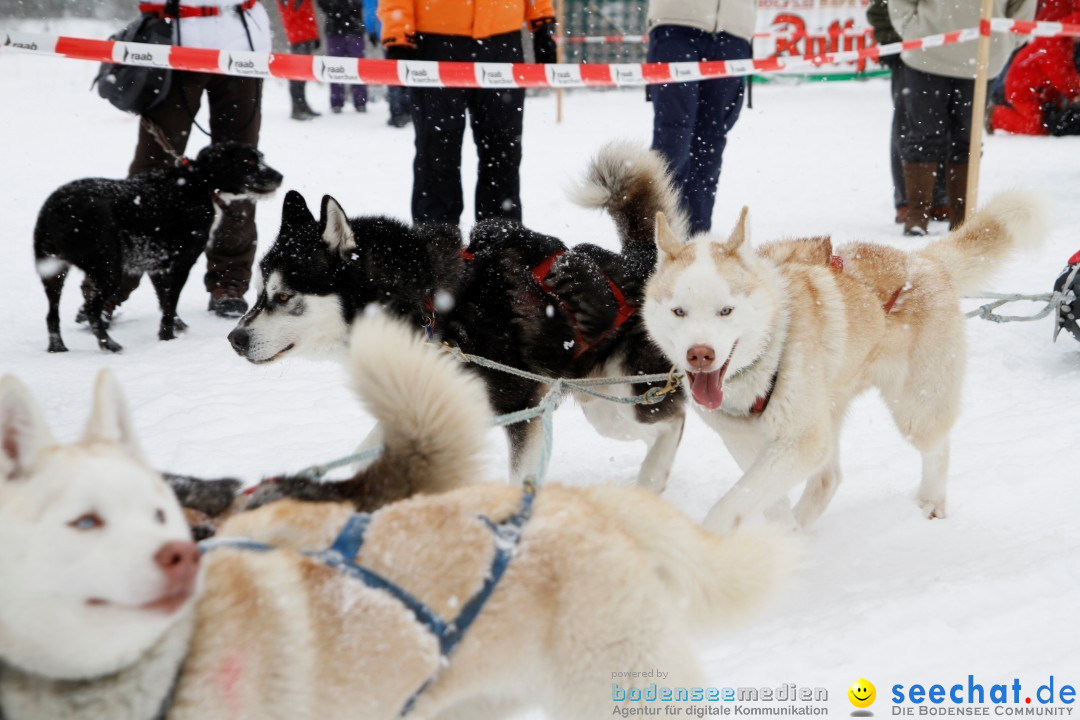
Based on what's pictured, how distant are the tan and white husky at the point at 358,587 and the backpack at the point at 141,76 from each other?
4.15 m

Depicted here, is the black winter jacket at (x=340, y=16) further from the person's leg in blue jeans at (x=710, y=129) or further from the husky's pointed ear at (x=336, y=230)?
the husky's pointed ear at (x=336, y=230)

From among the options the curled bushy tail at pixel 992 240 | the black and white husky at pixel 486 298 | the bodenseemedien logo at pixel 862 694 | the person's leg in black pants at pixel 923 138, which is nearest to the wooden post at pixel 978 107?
the person's leg in black pants at pixel 923 138

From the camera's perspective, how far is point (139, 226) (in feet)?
16.1

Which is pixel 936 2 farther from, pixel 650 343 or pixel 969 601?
pixel 969 601

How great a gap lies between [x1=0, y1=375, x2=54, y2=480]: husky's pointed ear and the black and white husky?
1984 millimetres

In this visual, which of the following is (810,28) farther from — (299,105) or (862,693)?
(862,693)

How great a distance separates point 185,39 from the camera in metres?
5.28

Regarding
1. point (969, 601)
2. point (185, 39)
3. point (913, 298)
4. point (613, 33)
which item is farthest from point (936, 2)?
point (613, 33)

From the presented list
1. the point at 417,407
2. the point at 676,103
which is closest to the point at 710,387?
the point at 417,407

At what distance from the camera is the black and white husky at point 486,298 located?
313 cm

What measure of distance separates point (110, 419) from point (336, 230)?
1.96 m

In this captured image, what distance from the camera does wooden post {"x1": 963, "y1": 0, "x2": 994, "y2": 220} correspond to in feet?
20.7

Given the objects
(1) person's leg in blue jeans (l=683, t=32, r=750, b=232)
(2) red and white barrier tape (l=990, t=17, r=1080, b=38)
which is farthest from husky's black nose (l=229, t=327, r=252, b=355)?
(2) red and white barrier tape (l=990, t=17, r=1080, b=38)

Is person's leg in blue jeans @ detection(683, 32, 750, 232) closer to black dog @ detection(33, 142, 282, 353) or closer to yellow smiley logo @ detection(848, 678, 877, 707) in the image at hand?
black dog @ detection(33, 142, 282, 353)
